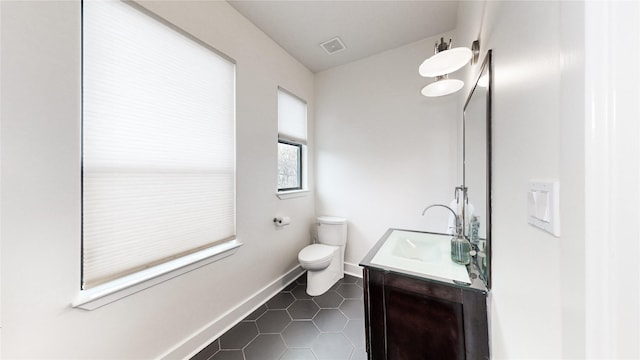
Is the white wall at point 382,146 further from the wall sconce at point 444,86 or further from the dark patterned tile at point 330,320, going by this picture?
the dark patterned tile at point 330,320

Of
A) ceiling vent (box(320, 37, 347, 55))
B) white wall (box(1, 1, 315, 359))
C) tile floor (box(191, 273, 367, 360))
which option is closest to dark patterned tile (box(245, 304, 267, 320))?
tile floor (box(191, 273, 367, 360))

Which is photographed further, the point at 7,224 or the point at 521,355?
the point at 7,224

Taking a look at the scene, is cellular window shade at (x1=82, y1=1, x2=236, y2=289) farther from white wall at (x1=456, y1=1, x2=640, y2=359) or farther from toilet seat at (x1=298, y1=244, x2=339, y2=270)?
white wall at (x1=456, y1=1, x2=640, y2=359)

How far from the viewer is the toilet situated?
2193 millimetres

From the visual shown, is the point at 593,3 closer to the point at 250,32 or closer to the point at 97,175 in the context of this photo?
the point at 97,175

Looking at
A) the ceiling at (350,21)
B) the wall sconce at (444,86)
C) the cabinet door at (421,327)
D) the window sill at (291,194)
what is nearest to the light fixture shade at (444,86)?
the wall sconce at (444,86)

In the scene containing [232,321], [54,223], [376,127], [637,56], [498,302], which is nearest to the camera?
[637,56]

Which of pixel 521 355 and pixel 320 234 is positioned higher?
pixel 521 355

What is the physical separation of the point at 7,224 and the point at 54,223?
125 mm

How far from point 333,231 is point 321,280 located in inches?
22.9

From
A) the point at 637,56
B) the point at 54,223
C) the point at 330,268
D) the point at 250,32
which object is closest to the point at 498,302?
the point at 637,56

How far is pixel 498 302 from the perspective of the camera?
2.73ft

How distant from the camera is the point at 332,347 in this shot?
5.06 ft

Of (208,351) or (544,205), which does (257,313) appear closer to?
(208,351)
